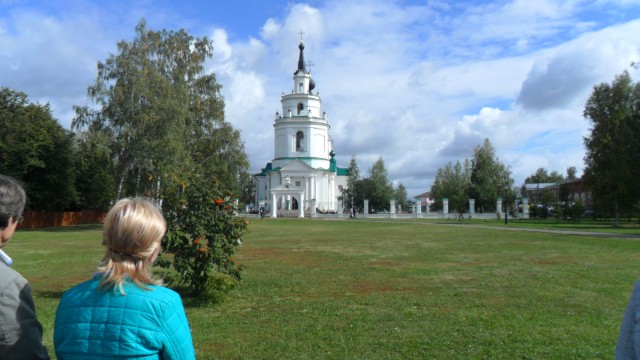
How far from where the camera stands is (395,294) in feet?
33.5

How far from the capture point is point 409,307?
8969 mm

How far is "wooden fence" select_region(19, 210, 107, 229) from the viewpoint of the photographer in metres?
42.9

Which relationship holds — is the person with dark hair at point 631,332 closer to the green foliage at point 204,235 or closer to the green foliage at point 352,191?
the green foliage at point 204,235

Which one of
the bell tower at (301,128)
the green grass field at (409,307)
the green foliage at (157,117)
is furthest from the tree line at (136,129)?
the bell tower at (301,128)

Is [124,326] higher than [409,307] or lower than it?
higher

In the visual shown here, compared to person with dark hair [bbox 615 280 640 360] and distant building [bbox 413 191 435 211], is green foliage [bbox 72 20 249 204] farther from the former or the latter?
distant building [bbox 413 191 435 211]

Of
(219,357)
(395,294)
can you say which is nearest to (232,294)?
(395,294)

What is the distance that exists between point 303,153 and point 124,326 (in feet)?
260

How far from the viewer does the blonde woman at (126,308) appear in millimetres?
2275

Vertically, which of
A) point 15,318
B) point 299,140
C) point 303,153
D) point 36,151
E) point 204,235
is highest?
point 299,140

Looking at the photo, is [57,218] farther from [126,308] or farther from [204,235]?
[126,308]

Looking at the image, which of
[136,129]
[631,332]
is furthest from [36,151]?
[631,332]

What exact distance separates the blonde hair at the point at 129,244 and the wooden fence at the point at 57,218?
1662 inches

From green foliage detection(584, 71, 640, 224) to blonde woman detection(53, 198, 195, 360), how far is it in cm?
4175
